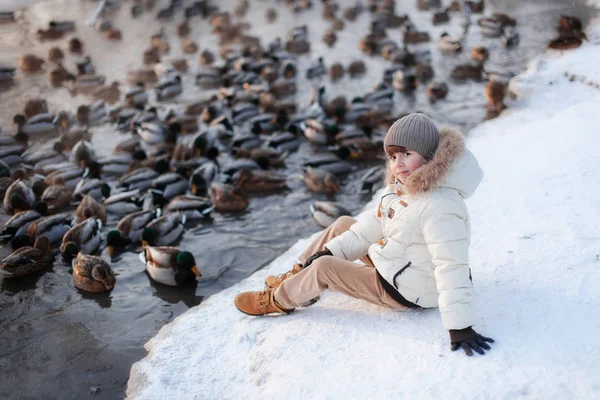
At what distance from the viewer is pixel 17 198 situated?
27.5 ft

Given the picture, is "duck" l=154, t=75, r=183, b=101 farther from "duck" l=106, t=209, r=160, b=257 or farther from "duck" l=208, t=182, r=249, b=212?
"duck" l=106, t=209, r=160, b=257

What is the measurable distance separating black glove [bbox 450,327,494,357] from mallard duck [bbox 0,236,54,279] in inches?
213

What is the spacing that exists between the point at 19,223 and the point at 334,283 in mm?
5472

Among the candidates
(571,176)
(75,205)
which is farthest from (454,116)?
(75,205)

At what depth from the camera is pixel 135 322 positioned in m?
5.97

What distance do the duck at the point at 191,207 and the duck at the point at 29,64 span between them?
9.87 metres

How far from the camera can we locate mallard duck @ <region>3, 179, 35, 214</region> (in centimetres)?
837

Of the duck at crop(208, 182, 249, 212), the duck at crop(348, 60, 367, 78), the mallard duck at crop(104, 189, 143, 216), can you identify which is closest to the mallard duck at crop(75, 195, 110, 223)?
the mallard duck at crop(104, 189, 143, 216)

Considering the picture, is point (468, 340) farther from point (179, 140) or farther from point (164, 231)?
point (179, 140)

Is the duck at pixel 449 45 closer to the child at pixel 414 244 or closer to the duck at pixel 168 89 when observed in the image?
the duck at pixel 168 89

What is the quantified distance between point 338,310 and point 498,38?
1480cm

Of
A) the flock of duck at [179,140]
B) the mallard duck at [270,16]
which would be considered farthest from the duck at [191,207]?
the mallard duck at [270,16]

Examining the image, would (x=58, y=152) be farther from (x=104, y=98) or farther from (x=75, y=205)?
(x=104, y=98)

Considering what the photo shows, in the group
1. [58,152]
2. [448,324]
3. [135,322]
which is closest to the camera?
[448,324]
